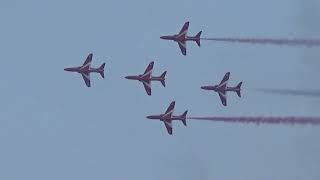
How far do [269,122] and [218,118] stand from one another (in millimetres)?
9899

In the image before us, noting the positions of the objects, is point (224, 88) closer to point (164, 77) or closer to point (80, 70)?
point (164, 77)

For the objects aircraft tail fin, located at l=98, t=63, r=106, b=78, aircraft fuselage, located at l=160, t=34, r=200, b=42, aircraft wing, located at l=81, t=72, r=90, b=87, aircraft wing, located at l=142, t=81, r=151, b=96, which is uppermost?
aircraft fuselage, located at l=160, t=34, r=200, b=42

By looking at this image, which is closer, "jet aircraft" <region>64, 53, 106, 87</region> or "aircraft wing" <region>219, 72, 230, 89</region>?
"aircraft wing" <region>219, 72, 230, 89</region>

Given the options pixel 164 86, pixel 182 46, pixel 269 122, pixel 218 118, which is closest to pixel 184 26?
pixel 182 46

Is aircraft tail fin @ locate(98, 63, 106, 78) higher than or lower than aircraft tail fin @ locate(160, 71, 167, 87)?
higher

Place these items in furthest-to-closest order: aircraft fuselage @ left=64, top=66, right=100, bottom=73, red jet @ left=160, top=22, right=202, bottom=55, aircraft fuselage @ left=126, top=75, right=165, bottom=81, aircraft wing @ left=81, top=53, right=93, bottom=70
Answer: aircraft wing @ left=81, top=53, right=93, bottom=70
aircraft fuselage @ left=64, top=66, right=100, bottom=73
aircraft fuselage @ left=126, top=75, right=165, bottom=81
red jet @ left=160, top=22, right=202, bottom=55

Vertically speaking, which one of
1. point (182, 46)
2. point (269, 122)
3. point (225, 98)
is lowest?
point (269, 122)

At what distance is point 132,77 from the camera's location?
12138 cm

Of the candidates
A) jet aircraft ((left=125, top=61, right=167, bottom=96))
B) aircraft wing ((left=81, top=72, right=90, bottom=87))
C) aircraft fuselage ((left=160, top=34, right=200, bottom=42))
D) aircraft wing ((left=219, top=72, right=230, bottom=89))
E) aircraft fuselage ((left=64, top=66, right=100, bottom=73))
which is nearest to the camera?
aircraft fuselage ((left=160, top=34, right=200, bottom=42))

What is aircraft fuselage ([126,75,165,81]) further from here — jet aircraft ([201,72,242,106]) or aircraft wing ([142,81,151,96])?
jet aircraft ([201,72,242,106])

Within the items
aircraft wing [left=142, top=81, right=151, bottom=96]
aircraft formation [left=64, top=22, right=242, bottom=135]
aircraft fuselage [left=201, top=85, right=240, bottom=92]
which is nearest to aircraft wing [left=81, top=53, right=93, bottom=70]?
aircraft formation [left=64, top=22, right=242, bottom=135]

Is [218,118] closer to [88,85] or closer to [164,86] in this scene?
[164,86]

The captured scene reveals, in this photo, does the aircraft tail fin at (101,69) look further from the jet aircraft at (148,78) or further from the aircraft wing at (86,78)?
the jet aircraft at (148,78)

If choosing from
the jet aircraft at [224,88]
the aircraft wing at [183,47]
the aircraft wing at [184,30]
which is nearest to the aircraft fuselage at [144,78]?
the aircraft wing at [183,47]
